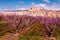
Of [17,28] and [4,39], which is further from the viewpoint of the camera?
[17,28]

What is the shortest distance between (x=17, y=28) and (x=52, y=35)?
12146mm

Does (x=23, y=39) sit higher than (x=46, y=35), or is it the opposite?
(x=23, y=39)

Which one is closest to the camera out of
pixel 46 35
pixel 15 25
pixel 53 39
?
pixel 53 39

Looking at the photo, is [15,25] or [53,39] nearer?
[53,39]

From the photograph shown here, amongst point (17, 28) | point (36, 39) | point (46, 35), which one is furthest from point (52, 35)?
point (36, 39)

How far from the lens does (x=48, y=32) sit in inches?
2039

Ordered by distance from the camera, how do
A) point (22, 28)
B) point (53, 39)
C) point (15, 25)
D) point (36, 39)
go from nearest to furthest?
point (36, 39) → point (53, 39) → point (15, 25) → point (22, 28)

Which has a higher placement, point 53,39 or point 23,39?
point 23,39

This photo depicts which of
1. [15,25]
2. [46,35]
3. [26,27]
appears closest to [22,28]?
[26,27]

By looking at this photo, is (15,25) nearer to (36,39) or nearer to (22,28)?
(22,28)

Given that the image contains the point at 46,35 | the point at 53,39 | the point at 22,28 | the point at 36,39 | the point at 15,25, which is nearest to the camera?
the point at 36,39

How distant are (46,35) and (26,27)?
44.7 feet

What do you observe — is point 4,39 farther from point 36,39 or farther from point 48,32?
point 36,39

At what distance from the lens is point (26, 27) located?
64.2 m
